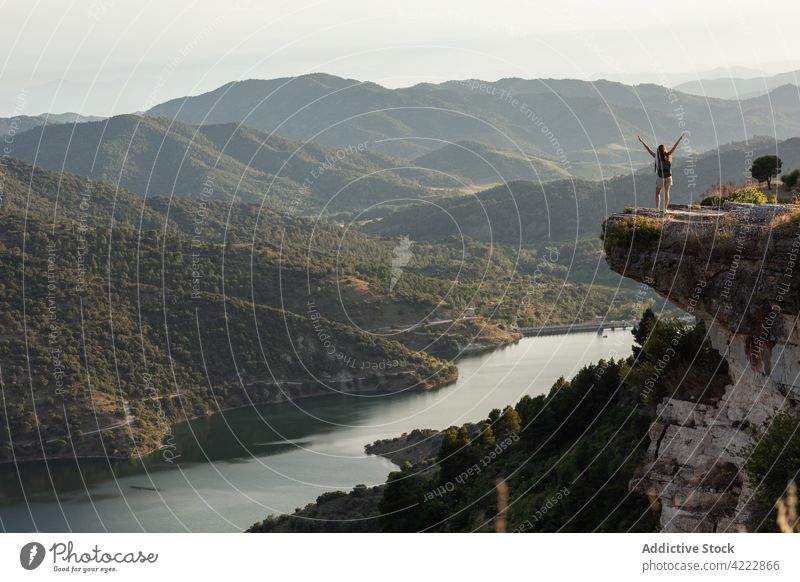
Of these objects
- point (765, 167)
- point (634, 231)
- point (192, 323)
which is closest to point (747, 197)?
point (765, 167)

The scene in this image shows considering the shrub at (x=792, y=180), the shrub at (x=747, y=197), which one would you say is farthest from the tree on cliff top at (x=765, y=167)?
the shrub at (x=747, y=197)

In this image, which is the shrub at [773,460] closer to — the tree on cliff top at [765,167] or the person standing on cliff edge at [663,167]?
the person standing on cliff edge at [663,167]

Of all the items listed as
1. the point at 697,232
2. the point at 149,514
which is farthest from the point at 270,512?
the point at 697,232

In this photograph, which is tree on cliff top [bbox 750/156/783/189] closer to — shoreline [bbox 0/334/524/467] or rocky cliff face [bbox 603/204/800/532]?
rocky cliff face [bbox 603/204/800/532]

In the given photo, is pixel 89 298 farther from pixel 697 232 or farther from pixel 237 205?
pixel 697 232
